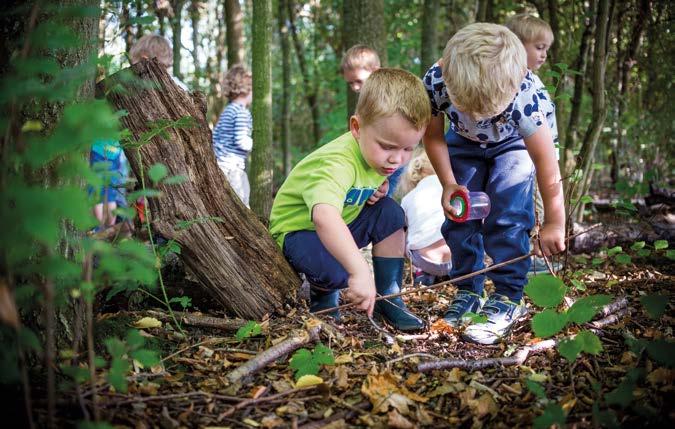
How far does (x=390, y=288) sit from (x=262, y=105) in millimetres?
1645

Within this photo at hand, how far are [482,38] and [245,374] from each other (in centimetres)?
175

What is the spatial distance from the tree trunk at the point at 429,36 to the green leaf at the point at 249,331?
165 inches

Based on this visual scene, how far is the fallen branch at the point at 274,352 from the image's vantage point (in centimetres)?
199

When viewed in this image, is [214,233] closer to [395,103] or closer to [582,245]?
[395,103]

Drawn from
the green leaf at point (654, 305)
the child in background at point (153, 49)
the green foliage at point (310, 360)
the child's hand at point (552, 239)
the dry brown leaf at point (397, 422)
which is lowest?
the dry brown leaf at point (397, 422)

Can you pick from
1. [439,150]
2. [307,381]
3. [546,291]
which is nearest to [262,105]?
[439,150]

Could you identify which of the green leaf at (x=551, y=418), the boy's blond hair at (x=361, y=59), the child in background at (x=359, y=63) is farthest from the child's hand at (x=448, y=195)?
the boy's blond hair at (x=361, y=59)

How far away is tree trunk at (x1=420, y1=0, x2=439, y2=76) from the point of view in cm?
586

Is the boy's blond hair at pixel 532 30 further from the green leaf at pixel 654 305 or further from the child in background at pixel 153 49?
the child in background at pixel 153 49

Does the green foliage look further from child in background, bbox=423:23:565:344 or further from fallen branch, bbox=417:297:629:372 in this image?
child in background, bbox=423:23:565:344

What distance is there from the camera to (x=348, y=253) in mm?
2201

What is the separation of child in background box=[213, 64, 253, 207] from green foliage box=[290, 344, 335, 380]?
3418mm

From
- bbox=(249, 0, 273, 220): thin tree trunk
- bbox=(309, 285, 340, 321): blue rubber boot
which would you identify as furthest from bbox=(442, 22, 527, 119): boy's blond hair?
bbox=(249, 0, 273, 220): thin tree trunk

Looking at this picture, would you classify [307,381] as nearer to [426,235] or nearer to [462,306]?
[462,306]
